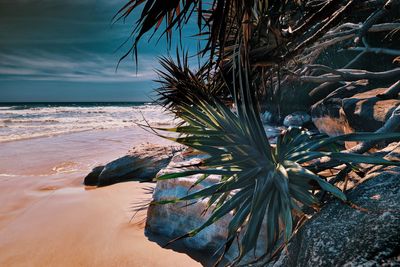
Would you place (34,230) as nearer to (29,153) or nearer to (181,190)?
(181,190)

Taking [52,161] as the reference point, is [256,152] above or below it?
above

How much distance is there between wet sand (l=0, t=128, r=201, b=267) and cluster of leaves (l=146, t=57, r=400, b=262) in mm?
1164

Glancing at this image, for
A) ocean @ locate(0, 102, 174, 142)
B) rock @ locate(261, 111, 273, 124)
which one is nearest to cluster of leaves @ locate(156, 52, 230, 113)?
ocean @ locate(0, 102, 174, 142)

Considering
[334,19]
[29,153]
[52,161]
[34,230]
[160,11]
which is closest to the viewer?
[160,11]

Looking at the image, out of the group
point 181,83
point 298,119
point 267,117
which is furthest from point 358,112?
point 267,117

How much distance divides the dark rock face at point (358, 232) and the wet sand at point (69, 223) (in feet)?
4.78

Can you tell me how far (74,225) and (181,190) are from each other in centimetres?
158

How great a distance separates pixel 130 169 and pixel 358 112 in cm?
427

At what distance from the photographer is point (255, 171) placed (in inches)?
77.1

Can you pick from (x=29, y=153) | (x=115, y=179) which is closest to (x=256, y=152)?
(x=115, y=179)

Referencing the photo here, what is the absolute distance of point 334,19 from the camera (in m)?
2.56

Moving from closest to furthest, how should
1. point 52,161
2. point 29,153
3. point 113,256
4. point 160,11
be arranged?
point 160,11 < point 113,256 < point 52,161 < point 29,153

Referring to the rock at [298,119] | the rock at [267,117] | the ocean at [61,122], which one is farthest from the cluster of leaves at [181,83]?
the rock at [267,117]

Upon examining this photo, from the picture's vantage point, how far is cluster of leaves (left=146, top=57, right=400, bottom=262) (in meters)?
1.72
